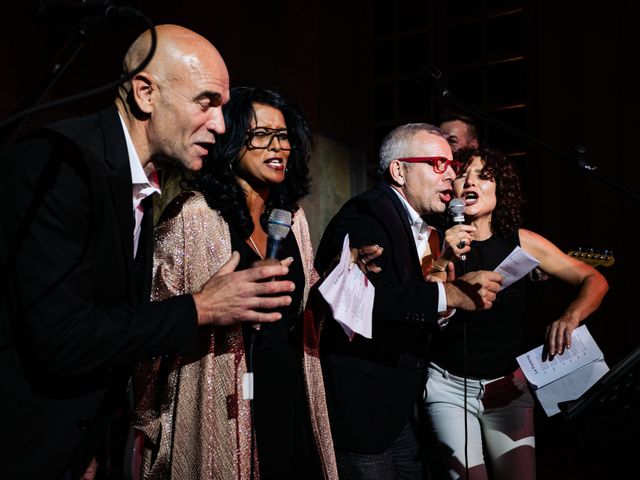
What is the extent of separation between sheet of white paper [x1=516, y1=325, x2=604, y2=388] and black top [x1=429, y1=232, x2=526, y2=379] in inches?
5.4

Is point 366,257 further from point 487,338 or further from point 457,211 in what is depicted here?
point 487,338

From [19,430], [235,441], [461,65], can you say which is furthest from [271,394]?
[461,65]

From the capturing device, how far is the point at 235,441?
2385 millimetres

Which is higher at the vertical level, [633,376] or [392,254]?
[392,254]

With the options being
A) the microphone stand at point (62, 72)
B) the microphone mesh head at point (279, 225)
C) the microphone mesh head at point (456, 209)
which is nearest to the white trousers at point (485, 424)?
the microphone mesh head at point (456, 209)

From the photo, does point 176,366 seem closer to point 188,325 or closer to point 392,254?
point 188,325

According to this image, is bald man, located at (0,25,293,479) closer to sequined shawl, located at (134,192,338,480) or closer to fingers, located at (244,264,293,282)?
fingers, located at (244,264,293,282)

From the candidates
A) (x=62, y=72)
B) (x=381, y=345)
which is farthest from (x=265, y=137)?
(x=62, y=72)

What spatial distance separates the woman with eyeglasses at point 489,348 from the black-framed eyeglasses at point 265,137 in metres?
0.84

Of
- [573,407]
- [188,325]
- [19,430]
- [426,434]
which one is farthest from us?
[426,434]

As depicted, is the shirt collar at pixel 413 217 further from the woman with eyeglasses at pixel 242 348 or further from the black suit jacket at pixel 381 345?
the woman with eyeglasses at pixel 242 348

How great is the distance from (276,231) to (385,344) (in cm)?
99

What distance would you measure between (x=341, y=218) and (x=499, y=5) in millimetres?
3799

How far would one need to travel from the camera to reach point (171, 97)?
6.98ft
